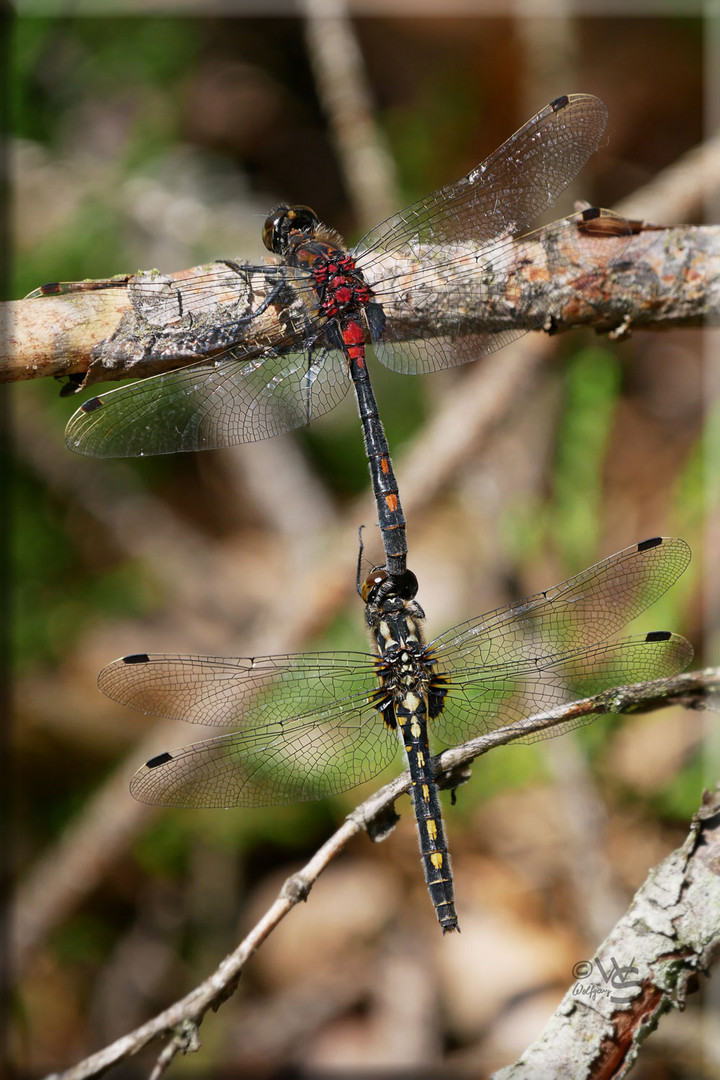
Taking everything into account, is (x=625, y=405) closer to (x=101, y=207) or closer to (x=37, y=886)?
(x=101, y=207)

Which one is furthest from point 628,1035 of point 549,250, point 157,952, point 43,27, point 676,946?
point 43,27

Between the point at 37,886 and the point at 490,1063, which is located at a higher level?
the point at 37,886

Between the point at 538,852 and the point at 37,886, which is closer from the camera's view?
the point at 37,886

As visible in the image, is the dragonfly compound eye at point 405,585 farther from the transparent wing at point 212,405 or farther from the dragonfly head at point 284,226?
the dragonfly head at point 284,226

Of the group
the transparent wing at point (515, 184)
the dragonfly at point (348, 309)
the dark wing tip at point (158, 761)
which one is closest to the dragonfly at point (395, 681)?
the dark wing tip at point (158, 761)

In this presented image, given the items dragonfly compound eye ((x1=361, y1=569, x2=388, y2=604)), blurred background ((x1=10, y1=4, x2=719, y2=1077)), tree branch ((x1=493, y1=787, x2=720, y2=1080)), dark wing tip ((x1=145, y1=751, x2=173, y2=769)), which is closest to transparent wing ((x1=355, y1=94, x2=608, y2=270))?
blurred background ((x1=10, y1=4, x2=719, y2=1077))
